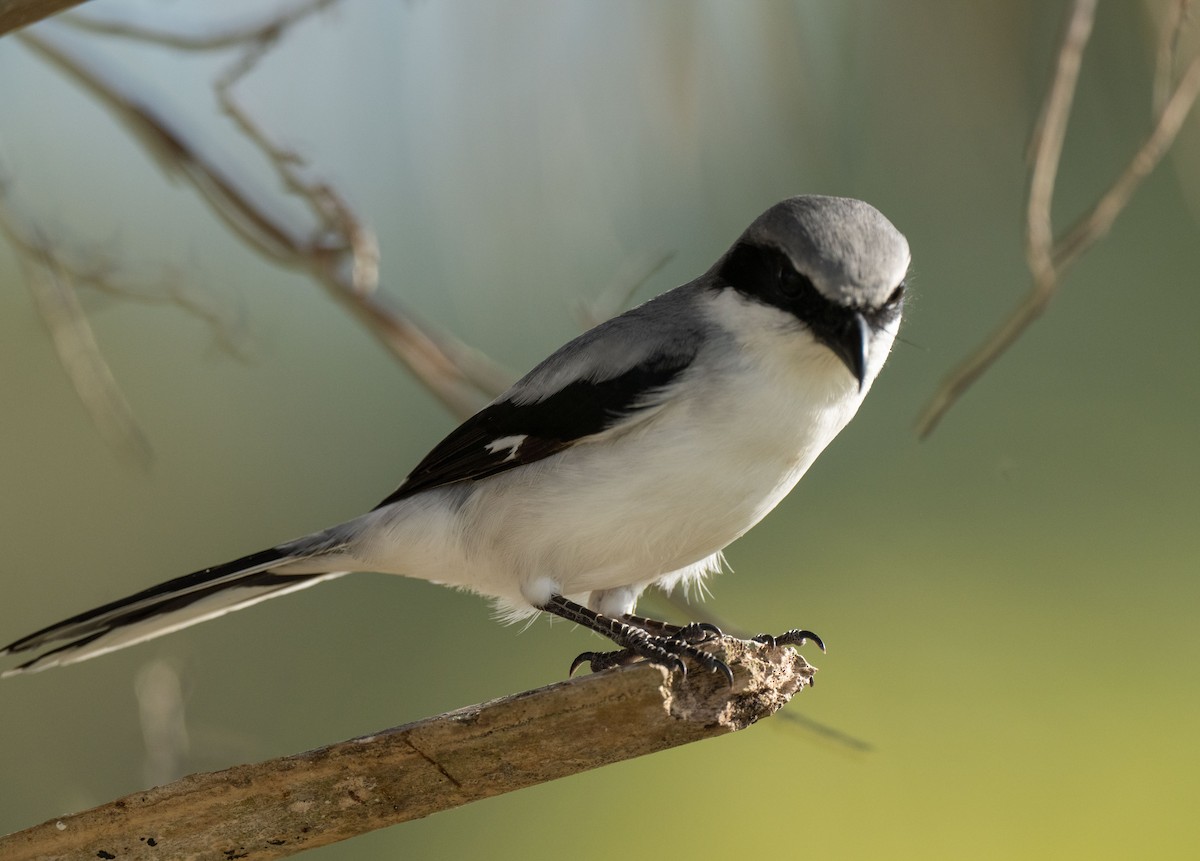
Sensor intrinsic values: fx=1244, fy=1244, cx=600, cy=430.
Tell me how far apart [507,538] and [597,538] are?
29 cm

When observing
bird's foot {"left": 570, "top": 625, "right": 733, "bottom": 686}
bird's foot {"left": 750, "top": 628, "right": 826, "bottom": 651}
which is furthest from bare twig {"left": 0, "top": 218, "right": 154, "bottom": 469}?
bird's foot {"left": 750, "top": 628, "right": 826, "bottom": 651}

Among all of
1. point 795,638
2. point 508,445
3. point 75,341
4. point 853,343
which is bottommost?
point 795,638

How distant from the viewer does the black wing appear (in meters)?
3.12

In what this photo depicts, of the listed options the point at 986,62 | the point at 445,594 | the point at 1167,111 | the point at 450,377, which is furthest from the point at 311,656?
the point at 1167,111

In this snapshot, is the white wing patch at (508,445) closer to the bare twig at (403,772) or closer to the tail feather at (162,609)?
the tail feather at (162,609)

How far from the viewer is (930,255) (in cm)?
502

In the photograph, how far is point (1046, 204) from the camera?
289 centimetres

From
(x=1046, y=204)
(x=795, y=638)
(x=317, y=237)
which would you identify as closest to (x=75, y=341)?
(x=317, y=237)

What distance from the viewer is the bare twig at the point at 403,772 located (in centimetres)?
255

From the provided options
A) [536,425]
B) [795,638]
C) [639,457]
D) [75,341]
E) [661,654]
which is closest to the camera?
[661,654]

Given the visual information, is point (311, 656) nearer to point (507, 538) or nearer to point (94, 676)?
point (94, 676)

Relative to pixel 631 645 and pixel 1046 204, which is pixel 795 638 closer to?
pixel 631 645

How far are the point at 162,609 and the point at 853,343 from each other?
195cm

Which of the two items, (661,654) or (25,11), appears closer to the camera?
(25,11)
